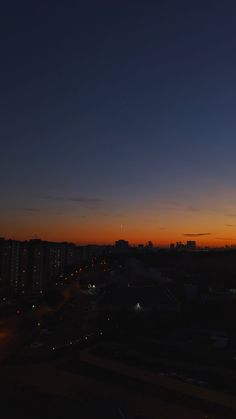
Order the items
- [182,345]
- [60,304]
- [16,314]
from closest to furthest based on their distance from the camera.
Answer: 1. [182,345]
2. [16,314]
3. [60,304]

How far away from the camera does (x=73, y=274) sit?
5212 centimetres

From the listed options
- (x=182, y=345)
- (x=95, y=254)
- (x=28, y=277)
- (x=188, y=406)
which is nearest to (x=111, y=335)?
(x=182, y=345)

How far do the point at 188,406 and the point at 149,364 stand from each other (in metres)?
2.89

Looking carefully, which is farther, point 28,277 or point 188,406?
point 28,277

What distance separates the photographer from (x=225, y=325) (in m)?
19.4

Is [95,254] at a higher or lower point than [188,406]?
higher

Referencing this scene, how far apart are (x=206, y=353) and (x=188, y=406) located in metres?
3.50

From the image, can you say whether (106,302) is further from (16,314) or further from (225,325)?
(16,314)

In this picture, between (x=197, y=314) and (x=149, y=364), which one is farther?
(x=197, y=314)

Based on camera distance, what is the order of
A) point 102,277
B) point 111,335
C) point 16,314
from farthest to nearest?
point 102,277 < point 16,314 < point 111,335

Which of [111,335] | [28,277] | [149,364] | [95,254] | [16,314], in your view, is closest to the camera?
[149,364]

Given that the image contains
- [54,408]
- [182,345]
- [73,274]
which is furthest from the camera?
[73,274]

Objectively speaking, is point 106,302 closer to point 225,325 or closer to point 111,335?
point 111,335

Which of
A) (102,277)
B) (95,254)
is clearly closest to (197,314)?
(102,277)
